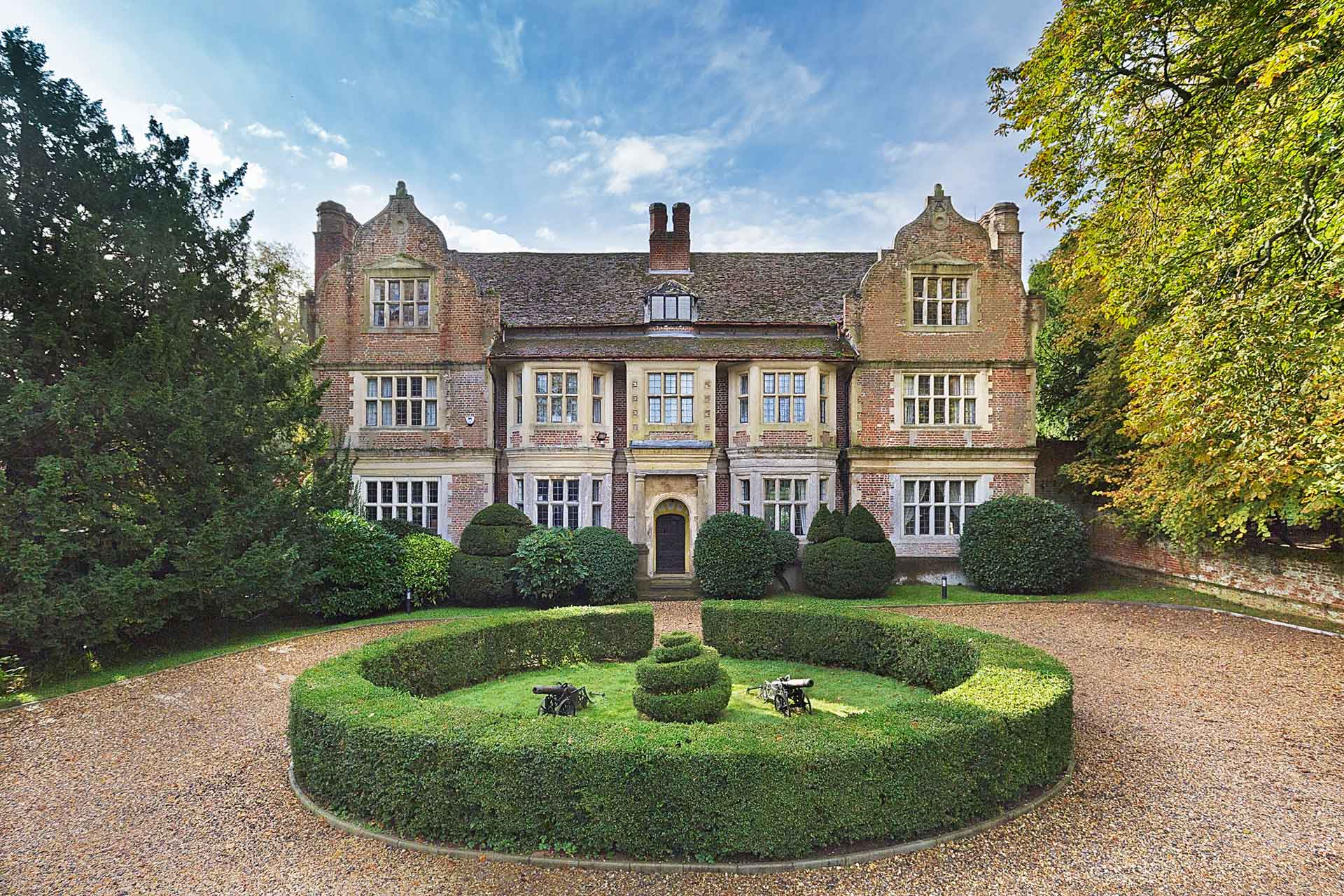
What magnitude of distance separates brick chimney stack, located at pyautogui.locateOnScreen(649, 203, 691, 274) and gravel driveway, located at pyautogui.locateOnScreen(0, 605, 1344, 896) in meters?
17.4

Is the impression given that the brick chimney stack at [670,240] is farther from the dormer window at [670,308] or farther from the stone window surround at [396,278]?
Answer: the stone window surround at [396,278]

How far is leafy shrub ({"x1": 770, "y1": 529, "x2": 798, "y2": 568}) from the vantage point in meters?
17.6

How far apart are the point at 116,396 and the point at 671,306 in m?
14.3

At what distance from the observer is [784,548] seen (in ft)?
58.3

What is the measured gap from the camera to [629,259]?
2322 cm

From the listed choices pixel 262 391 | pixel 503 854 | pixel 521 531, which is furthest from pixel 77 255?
pixel 503 854

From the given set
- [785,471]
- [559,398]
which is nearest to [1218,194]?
[785,471]

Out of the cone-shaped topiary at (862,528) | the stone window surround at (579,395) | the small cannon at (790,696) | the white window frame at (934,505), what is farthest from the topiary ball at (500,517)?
the white window frame at (934,505)

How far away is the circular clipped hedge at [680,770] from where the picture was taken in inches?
202

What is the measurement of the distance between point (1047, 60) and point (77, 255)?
1705 centimetres

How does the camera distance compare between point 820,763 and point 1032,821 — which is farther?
point 1032,821

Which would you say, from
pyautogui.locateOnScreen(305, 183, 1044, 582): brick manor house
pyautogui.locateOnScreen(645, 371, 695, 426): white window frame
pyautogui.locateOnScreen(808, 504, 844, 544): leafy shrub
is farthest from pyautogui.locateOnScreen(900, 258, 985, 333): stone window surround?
pyautogui.locateOnScreen(645, 371, 695, 426): white window frame

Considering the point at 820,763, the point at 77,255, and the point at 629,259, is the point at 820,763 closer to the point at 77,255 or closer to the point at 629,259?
the point at 77,255

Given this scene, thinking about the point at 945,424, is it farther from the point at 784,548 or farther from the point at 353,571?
the point at 353,571
